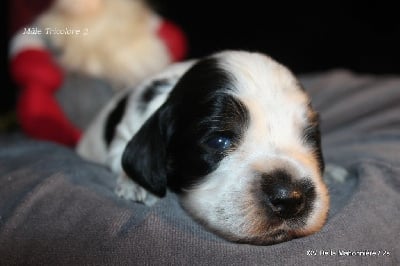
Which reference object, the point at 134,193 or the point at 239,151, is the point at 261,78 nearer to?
the point at 239,151

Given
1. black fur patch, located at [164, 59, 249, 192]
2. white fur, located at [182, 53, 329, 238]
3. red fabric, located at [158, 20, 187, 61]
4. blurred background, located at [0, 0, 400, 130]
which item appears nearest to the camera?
white fur, located at [182, 53, 329, 238]

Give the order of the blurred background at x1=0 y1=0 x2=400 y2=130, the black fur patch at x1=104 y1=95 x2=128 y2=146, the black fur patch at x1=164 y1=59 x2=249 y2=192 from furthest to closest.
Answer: the blurred background at x1=0 y1=0 x2=400 y2=130 < the black fur patch at x1=104 y1=95 x2=128 y2=146 < the black fur patch at x1=164 y1=59 x2=249 y2=192

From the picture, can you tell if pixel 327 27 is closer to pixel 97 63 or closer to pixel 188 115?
pixel 97 63

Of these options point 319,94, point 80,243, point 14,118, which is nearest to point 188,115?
point 80,243

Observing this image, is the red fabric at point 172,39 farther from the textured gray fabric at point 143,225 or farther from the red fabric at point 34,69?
the textured gray fabric at point 143,225

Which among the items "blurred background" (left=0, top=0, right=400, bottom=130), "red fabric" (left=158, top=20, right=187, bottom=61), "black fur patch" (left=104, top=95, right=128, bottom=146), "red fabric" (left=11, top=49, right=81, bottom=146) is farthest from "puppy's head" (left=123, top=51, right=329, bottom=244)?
"blurred background" (left=0, top=0, right=400, bottom=130)

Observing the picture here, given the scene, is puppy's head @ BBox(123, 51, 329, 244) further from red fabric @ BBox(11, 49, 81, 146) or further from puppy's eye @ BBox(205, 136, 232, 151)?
red fabric @ BBox(11, 49, 81, 146)
